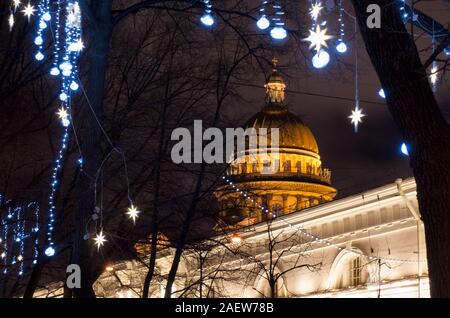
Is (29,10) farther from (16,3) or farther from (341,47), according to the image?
(341,47)

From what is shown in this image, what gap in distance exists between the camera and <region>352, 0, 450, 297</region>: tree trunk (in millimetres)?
7652

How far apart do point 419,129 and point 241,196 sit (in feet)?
39.5

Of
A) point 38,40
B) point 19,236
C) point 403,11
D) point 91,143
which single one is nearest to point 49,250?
point 38,40

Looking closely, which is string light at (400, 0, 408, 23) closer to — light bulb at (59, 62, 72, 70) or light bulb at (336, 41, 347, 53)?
light bulb at (336, 41, 347, 53)

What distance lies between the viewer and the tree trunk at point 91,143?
10766 mm

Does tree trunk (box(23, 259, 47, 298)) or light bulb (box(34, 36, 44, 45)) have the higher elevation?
light bulb (box(34, 36, 44, 45))

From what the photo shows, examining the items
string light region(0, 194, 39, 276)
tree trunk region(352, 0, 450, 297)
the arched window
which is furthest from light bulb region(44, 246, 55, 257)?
the arched window

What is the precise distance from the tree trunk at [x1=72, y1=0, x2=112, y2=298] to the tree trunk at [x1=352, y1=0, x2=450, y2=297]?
408 centimetres

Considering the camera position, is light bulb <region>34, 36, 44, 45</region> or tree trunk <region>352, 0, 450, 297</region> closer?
tree trunk <region>352, 0, 450, 297</region>

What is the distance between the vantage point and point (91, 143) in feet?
36.2

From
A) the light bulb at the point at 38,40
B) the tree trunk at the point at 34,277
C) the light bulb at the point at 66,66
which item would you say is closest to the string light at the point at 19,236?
the tree trunk at the point at 34,277

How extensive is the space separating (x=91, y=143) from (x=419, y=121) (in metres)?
4.77

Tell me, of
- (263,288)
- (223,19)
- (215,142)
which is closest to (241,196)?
(215,142)

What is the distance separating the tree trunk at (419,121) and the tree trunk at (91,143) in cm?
408
